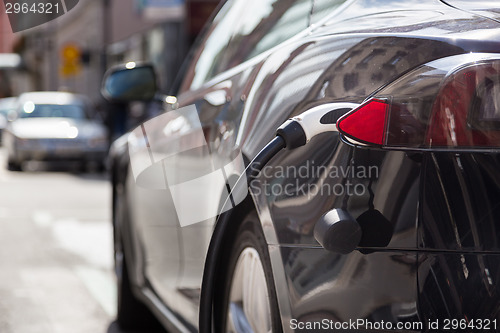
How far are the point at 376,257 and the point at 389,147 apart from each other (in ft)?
0.77

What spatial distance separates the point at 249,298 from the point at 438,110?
0.87 meters

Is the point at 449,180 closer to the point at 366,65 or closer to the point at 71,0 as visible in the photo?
the point at 366,65

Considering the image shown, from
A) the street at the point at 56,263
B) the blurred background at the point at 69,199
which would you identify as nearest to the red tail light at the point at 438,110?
the blurred background at the point at 69,199

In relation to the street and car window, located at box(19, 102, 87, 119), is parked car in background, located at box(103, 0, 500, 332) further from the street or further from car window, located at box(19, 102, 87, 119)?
car window, located at box(19, 102, 87, 119)

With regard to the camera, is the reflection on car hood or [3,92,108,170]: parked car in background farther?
the reflection on car hood

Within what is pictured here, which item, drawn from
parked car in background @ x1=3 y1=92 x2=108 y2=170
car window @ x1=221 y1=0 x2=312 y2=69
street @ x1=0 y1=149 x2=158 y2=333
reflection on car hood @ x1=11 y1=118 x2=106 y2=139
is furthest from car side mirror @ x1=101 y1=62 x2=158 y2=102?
reflection on car hood @ x1=11 y1=118 x2=106 y2=139

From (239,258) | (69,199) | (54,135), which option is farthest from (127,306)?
(54,135)

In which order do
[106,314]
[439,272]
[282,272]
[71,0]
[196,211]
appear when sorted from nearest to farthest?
[439,272]
[282,272]
[196,211]
[71,0]
[106,314]

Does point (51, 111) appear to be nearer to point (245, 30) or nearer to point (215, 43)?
point (215, 43)

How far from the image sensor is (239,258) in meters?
2.72

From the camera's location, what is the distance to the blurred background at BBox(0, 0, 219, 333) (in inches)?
212

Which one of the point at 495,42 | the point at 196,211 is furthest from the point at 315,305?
the point at 196,211

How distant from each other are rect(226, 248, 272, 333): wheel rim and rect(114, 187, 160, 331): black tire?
1985 millimetres

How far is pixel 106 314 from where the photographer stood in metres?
5.22
